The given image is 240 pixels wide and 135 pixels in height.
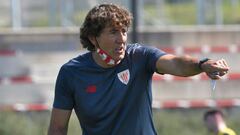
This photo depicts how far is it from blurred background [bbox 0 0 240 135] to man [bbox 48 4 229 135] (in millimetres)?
4714

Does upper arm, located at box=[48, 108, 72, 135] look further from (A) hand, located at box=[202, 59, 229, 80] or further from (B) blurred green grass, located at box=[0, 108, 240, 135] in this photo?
(B) blurred green grass, located at box=[0, 108, 240, 135]

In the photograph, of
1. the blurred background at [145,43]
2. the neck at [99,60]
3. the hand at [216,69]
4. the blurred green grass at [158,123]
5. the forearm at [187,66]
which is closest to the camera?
the hand at [216,69]

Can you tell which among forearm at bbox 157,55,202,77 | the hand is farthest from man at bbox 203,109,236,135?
the hand

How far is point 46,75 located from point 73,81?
293 inches

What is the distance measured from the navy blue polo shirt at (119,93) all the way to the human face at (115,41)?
81mm

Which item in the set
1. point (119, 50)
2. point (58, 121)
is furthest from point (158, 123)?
point (119, 50)

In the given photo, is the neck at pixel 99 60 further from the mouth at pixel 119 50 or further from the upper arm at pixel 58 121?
the upper arm at pixel 58 121

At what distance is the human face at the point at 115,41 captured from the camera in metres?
5.11

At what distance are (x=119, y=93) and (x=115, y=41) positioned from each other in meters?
0.30

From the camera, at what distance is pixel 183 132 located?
1017cm

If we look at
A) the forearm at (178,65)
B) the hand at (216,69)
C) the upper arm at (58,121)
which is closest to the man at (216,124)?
the upper arm at (58,121)

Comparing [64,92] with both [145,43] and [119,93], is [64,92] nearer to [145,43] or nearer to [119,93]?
[119,93]

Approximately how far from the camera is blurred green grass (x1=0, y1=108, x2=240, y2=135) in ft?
33.1

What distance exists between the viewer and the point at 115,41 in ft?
16.8
